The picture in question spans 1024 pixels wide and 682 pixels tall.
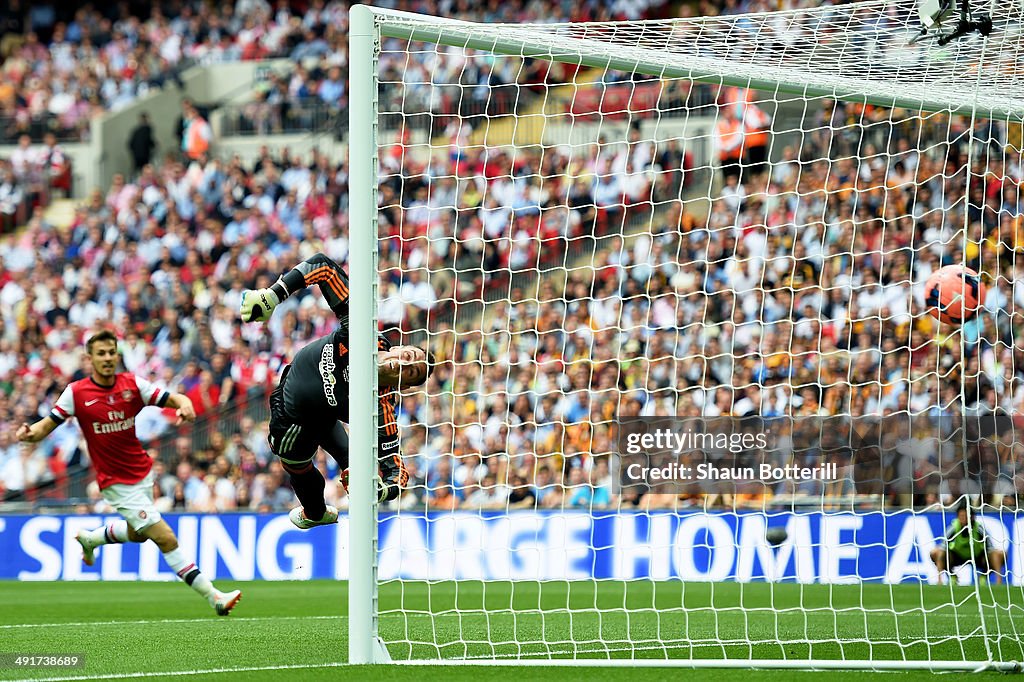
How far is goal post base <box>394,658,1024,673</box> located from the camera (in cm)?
680

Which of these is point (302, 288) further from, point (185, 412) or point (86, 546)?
point (86, 546)

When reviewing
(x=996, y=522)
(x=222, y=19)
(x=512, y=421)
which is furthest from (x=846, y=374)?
(x=222, y=19)

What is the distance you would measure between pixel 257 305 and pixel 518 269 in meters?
8.80

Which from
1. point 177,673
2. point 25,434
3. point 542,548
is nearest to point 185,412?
point 25,434

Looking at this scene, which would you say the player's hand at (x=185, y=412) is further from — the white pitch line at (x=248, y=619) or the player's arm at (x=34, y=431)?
the white pitch line at (x=248, y=619)

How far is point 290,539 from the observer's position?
1535 cm

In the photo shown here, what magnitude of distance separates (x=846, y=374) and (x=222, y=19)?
1891cm

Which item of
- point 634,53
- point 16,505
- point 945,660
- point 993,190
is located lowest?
point 16,505

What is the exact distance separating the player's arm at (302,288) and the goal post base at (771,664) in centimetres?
203

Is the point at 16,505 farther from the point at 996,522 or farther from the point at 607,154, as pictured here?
the point at 996,522

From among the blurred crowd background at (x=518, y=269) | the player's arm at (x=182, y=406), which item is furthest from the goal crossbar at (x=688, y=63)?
the player's arm at (x=182, y=406)

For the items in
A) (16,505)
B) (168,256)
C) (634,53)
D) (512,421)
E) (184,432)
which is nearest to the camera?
(634,53)

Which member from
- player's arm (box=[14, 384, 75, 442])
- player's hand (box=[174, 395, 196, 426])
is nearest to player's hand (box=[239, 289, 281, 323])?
player's hand (box=[174, 395, 196, 426])

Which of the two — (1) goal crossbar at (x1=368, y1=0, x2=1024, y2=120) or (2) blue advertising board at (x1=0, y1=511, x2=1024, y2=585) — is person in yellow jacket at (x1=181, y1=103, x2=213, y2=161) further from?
(1) goal crossbar at (x1=368, y1=0, x2=1024, y2=120)
